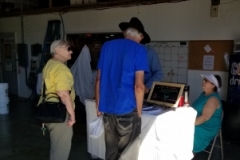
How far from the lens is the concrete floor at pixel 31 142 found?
12.1ft

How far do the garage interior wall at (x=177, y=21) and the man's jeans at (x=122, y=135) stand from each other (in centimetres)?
264

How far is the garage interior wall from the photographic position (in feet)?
13.8

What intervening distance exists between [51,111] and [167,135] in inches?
44.2

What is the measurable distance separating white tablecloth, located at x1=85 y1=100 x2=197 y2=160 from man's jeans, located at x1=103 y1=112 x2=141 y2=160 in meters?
0.29

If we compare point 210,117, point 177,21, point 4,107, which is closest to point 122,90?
point 210,117

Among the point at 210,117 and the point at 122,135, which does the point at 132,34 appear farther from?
the point at 210,117

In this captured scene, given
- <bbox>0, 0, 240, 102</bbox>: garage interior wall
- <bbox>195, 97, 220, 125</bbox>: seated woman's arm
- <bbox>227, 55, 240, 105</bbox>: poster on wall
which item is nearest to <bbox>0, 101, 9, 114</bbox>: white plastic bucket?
<bbox>0, 0, 240, 102</bbox>: garage interior wall

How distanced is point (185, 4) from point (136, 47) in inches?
112

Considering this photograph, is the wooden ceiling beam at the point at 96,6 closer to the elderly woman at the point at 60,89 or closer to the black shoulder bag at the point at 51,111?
the elderly woman at the point at 60,89

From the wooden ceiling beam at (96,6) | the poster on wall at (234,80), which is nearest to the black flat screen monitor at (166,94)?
the poster on wall at (234,80)

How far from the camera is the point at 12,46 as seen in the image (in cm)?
795

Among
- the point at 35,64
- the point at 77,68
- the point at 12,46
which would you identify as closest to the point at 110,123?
the point at 77,68

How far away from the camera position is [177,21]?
473 cm

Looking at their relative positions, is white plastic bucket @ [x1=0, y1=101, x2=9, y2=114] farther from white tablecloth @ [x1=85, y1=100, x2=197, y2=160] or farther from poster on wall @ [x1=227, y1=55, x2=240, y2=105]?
poster on wall @ [x1=227, y1=55, x2=240, y2=105]
